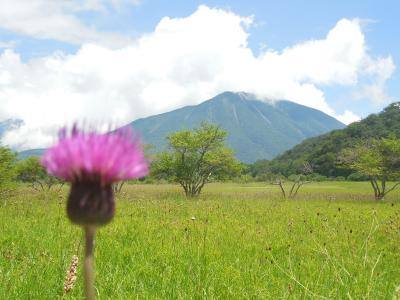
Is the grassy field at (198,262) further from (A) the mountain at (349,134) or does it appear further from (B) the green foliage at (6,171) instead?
(A) the mountain at (349,134)

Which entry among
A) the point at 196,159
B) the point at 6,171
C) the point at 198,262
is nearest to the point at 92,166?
the point at 198,262

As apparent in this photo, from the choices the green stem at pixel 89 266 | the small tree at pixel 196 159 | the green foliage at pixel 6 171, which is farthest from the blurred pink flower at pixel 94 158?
the small tree at pixel 196 159

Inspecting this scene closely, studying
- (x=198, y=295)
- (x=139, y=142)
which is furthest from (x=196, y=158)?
(x=139, y=142)

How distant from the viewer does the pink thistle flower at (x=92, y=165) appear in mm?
1153

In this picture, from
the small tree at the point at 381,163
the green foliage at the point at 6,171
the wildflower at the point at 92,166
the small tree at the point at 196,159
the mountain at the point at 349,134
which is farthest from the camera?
the mountain at the point at 349,134

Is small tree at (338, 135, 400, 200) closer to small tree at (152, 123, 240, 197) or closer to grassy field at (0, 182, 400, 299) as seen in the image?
small tree at (152, 123, 240, 197)

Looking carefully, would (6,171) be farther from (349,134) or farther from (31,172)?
(349,134)

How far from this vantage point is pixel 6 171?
22844 mm

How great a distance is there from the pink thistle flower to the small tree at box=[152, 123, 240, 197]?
1609 inches

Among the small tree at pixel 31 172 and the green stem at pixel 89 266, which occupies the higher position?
the small tree at pixel 31 172

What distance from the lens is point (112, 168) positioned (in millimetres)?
1160

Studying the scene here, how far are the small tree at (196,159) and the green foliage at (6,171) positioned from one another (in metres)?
18.7

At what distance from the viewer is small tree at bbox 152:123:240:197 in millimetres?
42812

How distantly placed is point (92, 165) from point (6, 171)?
24.2m
